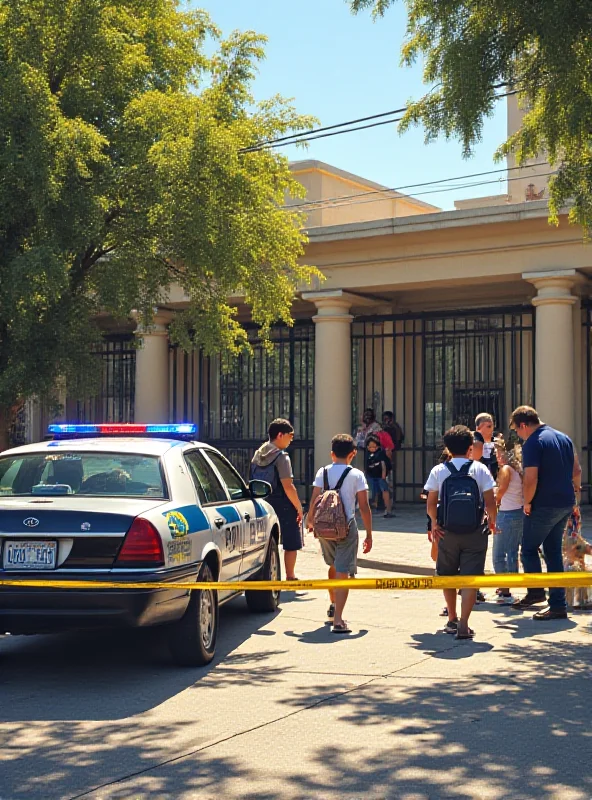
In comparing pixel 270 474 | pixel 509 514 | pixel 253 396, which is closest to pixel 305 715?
pixel 509 514

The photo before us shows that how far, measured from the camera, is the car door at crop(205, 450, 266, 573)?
8602 millimetres

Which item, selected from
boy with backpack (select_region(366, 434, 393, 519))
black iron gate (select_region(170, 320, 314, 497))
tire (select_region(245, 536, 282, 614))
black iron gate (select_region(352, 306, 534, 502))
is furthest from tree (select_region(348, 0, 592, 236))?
black iron gate (select_region(170, 320, 314, 497))

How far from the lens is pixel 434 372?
20891 millimetres

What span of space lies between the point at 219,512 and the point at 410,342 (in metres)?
14.0

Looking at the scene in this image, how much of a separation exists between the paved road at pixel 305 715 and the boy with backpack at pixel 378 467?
9.12 metres

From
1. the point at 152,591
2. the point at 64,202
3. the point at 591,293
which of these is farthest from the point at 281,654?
the point at 591,293

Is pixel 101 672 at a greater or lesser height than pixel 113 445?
lesser

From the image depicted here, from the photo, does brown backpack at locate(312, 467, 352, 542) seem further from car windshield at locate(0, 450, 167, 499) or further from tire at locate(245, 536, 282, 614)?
car windshield at locate(0, 450, 167, 499)

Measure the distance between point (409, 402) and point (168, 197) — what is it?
29.4ft

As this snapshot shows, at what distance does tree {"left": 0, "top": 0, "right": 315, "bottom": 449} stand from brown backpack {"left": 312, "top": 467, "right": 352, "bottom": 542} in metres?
5.98

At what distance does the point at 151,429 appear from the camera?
841cm

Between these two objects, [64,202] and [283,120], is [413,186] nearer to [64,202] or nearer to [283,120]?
[283,120]

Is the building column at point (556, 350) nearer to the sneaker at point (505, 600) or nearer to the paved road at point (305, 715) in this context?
the sneaker at point (505, 600)

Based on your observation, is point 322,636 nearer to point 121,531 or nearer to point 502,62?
point 121,531
